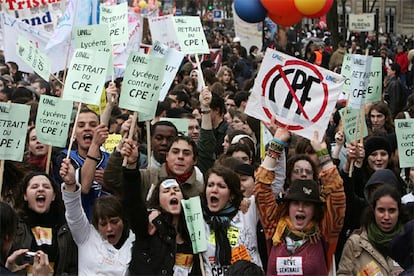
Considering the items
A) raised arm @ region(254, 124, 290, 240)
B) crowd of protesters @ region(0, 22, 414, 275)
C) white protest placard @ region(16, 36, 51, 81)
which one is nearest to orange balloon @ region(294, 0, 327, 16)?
white protest placard @ region(16, 36, 51, 81)

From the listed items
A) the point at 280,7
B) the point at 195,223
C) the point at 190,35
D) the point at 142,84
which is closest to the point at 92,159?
the point at 142,84

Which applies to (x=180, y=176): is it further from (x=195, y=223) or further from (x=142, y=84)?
(x=195, y=223)

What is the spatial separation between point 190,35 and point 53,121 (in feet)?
9.15

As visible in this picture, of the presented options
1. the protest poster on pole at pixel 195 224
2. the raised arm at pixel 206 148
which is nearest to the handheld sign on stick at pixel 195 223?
the protest poster on pole at pixel 195 224

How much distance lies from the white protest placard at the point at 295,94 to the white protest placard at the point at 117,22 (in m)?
4.01

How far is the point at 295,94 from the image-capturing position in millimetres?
6699

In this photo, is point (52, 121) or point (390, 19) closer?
point (52, 121)

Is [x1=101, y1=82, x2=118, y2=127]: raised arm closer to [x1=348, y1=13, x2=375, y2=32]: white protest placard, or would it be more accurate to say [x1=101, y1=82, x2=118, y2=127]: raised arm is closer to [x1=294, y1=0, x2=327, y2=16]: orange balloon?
[x1=294, y1=0, x2=327, y2=16]: orange balloon

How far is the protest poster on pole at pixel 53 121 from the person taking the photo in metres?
7.66

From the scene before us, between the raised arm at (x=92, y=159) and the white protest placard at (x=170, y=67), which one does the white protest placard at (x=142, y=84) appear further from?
the white protest placard at (x=170, y=67)

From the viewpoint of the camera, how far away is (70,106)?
7770mm

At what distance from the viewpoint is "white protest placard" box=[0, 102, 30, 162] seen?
7145mm

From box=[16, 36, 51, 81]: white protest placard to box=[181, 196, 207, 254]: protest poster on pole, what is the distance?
13.7 ft

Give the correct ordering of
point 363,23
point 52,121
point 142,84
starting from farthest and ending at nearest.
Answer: point 363,23
point 52,121
point 142,84
